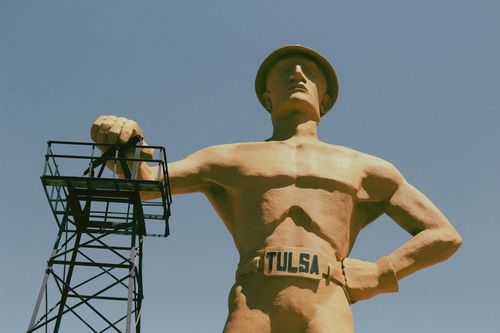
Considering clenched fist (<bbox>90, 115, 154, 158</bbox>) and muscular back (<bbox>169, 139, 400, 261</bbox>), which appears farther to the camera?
clenched fist (<bbox>90, 115, 154, 158</bbox>)

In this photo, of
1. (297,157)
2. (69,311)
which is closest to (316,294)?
(297,157)

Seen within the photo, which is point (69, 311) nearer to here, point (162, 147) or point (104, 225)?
point (104, 225)

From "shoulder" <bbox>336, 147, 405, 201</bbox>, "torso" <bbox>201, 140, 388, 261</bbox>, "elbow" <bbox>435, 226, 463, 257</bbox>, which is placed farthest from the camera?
"shoulder" <bbox>336, 147, 405, 201</bbox>

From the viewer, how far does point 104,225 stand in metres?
9.13

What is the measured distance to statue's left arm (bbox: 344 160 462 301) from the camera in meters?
8.02

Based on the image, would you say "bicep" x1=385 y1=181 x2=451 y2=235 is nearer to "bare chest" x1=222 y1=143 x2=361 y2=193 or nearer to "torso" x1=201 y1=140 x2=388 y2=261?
"torso" x1=201 y1=140 x2=388 y2=261

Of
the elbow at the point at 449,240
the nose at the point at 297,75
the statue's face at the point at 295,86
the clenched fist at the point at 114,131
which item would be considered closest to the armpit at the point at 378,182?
the elbow at the point at 449,240

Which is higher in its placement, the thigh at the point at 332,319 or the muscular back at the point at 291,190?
the muscular back at the point at 291,190

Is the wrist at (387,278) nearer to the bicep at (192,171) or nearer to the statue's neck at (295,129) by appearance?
the statue's neck at (295,129)

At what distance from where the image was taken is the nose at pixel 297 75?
9.09m

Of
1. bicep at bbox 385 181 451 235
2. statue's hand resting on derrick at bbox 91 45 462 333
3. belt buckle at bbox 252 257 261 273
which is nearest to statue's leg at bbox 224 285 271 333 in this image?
statue's hand resting on derrick at bbox 91 45 462 333

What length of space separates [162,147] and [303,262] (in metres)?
2.05

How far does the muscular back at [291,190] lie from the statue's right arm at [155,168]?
0.5 inches

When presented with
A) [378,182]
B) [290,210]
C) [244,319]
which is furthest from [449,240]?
[244,319]
